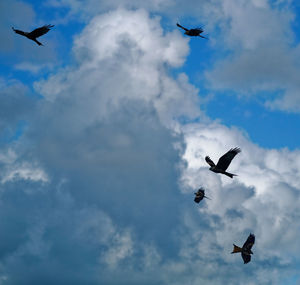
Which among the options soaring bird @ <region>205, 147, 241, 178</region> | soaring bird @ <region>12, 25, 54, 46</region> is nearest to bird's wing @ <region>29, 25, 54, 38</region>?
soaring bird @ <region>12, 25, 54, 46</region>

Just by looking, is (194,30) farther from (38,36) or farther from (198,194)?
(198,194)

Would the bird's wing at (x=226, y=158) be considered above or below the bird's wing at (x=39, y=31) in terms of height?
below

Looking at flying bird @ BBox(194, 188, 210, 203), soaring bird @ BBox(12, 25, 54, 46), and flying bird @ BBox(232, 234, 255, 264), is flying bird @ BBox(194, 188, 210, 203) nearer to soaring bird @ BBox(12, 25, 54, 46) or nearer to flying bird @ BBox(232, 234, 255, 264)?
flying bird @ BBox(232, 234, 255, 264)

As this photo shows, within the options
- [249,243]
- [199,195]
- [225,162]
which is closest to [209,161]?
[225,162]

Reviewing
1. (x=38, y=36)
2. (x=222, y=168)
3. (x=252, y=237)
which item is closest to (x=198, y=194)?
(x=252, y=237)

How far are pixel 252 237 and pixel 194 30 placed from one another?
3048 cm

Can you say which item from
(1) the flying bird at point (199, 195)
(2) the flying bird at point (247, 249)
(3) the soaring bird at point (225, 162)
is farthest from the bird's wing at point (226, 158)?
(1) the flying bird at point (199, 195)

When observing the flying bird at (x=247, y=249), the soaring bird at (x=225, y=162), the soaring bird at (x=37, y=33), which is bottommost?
the flying bird at (x=247, y=249)

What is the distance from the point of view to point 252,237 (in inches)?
2692

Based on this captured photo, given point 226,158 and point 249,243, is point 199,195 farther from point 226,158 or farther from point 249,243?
point 226,158

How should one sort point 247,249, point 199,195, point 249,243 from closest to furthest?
point 247,249
point 249,243
point 199,195

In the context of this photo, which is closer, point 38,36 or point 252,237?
point 38,36

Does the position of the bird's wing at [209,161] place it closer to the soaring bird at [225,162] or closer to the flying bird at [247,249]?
the soaring bird at [225,162]

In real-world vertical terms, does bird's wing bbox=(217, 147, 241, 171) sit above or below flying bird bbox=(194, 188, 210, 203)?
below
